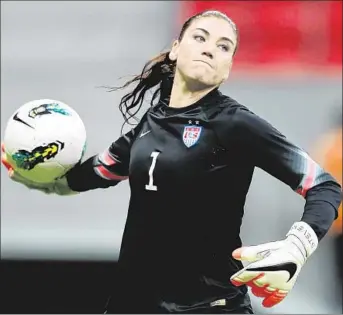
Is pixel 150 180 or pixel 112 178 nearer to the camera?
pixel 150 180

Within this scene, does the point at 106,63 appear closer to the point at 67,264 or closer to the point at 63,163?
the point at 67,264

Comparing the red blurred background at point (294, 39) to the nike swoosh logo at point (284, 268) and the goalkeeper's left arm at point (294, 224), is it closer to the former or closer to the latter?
the goalkeeper's left arm at point (294, 224)

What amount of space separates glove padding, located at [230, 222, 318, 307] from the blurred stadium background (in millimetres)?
2413

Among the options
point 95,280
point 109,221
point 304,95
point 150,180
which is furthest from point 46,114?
point 304,95

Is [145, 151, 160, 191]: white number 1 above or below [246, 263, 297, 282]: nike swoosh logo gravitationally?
above

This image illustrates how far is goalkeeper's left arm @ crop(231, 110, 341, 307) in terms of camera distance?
193cm

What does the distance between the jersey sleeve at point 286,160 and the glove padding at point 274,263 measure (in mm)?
66

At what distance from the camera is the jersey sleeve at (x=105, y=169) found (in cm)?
239

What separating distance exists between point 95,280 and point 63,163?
1.55m

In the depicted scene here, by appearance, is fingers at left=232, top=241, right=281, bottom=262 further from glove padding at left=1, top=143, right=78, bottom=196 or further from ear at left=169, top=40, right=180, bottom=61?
glove padding at left=1, top=143, right=78, bottom=196

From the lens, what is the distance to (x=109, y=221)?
4625mm

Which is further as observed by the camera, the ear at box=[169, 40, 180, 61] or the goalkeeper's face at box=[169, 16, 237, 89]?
the ear at box=[169, 40, 180, 61]

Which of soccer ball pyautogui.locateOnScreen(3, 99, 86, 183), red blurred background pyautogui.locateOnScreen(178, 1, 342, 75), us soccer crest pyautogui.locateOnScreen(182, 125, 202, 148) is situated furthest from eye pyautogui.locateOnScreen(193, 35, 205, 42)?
red blurred background pyautogui.locateOnScreen(178, 1, 342, 75)

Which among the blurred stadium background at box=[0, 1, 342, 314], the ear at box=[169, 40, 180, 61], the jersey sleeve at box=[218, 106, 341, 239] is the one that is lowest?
the blurred stadium background at box=[0, 1, 342, 314]
